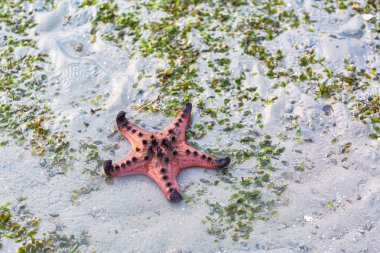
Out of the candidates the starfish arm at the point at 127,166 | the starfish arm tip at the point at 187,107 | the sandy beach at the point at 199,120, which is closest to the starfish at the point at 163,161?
the starfish arm at the point at 127,166

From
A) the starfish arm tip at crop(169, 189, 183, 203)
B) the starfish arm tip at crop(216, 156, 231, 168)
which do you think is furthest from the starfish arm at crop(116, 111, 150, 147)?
the starfish arm tip at crop(216, 156, 231, 168)

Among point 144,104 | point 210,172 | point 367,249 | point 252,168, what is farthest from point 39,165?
point 367,249

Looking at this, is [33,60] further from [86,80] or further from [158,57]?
[158,57]

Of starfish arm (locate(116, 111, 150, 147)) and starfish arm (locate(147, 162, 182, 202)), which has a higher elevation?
starfish arm (locate(116, 111, 150, 147))

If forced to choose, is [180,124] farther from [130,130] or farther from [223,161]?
[223,161]

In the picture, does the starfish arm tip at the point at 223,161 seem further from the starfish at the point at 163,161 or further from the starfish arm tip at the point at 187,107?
the starfish arm tip at the point at 187,107

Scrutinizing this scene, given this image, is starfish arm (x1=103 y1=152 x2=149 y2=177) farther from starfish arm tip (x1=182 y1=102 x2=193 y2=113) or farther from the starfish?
starfish arm tip (x1=182 y1=102 x2=193 y2=113)

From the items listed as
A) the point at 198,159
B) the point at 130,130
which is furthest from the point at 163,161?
the point at 130,130
